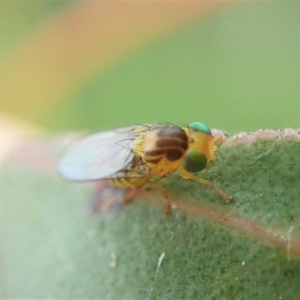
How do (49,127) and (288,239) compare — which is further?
(49,127)

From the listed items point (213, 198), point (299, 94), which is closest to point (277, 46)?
point (299, 94)

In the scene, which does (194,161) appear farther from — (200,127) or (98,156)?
(98,156)

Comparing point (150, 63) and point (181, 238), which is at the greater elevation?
point (150, 63)

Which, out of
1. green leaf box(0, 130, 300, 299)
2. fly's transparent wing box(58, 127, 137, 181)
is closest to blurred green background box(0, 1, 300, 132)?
fly's transparent wing box(58, 127, 137, 181)

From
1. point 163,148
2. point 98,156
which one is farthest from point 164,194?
point 98,156

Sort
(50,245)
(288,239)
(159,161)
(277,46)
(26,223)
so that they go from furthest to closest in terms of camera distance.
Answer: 1. (277,46)
2. (26,223)
3. (50,245)
4. (159,161)
5. (288,239)

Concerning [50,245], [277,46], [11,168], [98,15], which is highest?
[98,15]

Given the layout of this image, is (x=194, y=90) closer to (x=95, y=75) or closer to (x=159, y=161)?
(x=95, y=75)
